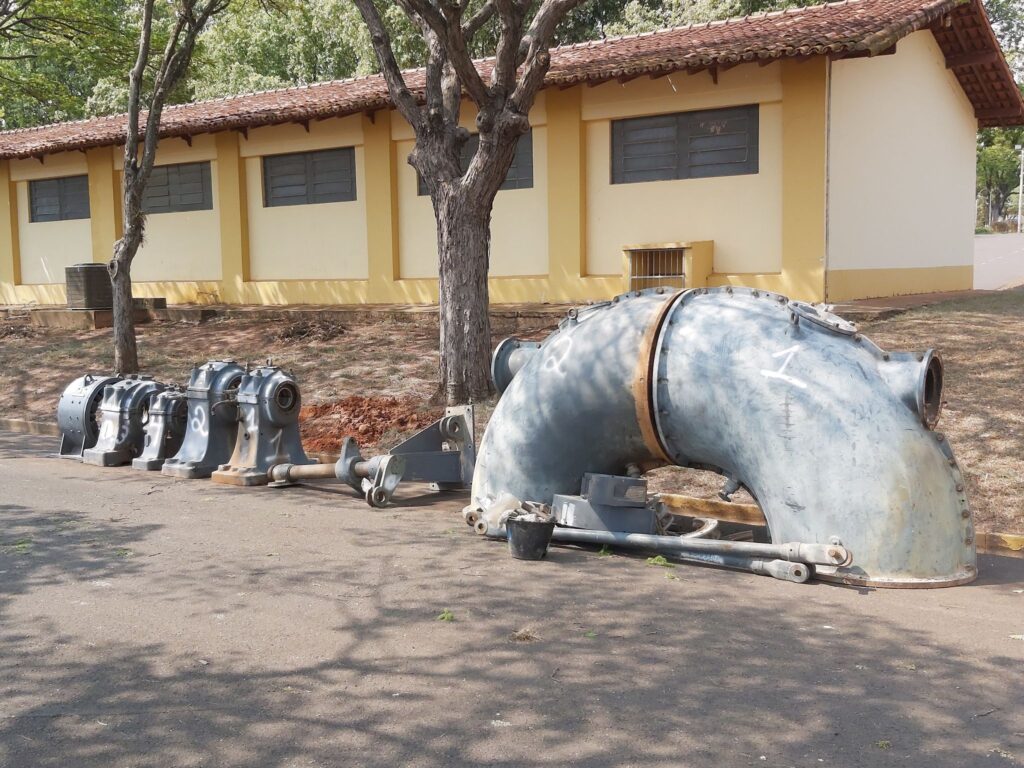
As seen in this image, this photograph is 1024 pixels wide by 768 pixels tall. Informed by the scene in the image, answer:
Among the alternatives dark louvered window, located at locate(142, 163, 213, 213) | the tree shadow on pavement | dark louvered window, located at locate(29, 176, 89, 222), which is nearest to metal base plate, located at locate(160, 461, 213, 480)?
the tree shadow on pavement

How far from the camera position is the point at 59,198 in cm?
2302

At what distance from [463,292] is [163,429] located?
3076 millimetres

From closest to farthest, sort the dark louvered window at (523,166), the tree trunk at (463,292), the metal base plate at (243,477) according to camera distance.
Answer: the metal base plate at (243,477) → the tree trunk at (463,292) → the dark louvered window at (523,166)

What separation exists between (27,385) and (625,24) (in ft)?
57.9

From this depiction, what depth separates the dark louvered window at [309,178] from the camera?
754 inches

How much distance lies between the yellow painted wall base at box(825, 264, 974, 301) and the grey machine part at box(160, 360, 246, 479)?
8.84 metres

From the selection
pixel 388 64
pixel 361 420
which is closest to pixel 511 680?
pixel 361 420

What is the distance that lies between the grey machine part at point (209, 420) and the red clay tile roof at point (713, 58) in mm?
7788

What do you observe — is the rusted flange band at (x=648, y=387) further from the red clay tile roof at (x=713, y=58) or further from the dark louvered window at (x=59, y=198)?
the dark louvered window at (x=59, y=198)

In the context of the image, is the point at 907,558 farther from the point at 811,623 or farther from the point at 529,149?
the point at 529,149

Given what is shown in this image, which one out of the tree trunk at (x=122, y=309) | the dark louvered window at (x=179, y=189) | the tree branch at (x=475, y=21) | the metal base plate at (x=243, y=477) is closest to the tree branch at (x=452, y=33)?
the tree branch at (x=475, y=21)

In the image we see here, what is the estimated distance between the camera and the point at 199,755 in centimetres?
375

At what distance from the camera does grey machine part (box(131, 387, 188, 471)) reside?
9.64 m

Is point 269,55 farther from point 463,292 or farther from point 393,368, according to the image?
point 463,292
